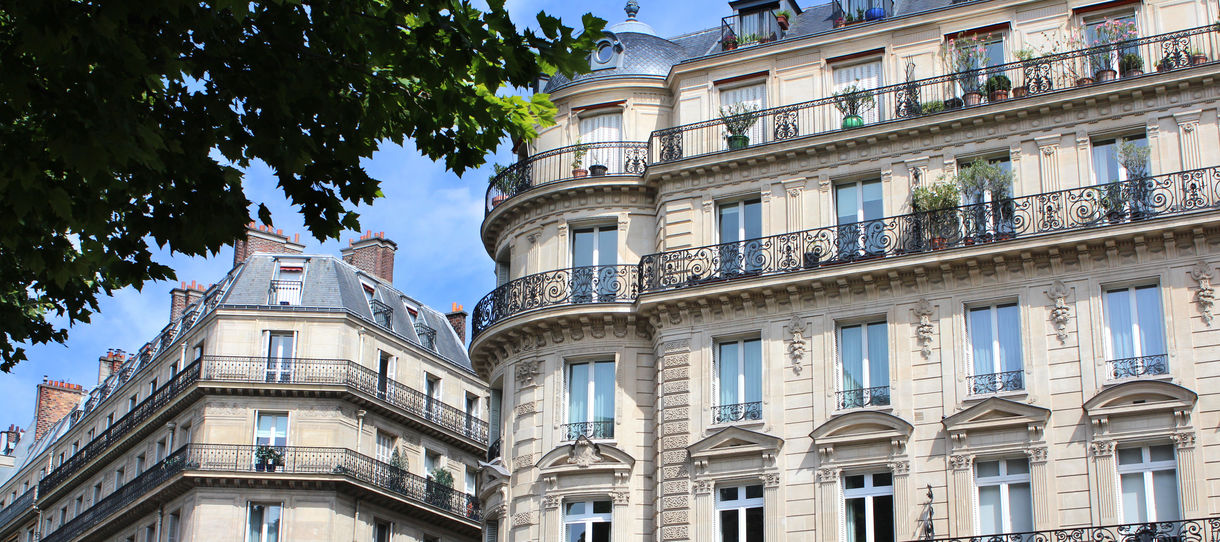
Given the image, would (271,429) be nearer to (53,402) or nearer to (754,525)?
(754,525)

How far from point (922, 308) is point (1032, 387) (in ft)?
7.09

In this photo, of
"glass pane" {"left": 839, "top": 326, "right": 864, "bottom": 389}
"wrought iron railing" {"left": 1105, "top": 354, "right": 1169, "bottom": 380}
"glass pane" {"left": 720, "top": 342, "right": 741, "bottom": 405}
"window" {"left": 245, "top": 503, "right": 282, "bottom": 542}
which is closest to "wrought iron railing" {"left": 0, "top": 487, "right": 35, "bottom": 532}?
"window" {"left": 245, "top": 503, "right": 282, "bottom": 542}

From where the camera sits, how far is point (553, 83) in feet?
96.2

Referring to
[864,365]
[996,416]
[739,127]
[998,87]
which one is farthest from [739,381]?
[998,87]

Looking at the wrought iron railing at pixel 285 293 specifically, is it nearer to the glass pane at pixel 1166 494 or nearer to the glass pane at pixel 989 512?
the glass pane at pixel 989 512

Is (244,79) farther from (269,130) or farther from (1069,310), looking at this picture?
(1069,310)

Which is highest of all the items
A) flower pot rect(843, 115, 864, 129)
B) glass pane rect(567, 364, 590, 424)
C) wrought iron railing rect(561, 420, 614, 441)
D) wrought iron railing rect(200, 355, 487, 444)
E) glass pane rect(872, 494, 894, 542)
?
flower pot rect(843, 115, 864, 129)

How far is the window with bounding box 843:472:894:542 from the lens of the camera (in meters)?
23.1

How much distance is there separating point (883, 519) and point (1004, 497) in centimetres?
188

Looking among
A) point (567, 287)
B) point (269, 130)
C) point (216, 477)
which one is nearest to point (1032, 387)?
point (567, 287)

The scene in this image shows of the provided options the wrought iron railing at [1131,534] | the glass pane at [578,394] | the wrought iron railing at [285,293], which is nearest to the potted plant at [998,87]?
the wrought iron railing at [1131,534]

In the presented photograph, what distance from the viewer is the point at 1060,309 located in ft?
75.3

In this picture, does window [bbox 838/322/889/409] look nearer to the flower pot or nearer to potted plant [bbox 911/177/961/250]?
potted plant [bbox 911/177/961/250]

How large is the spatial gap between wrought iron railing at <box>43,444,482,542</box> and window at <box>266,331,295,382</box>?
2066 millimetres
